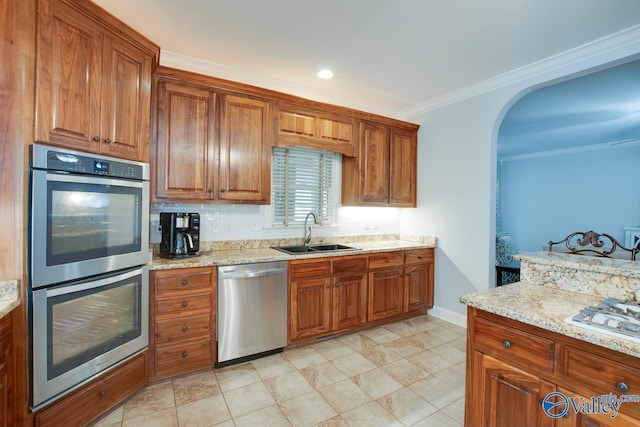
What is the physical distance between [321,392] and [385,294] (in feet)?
4.78

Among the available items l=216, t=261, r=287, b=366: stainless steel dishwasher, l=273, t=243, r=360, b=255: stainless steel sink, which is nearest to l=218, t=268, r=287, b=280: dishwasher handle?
l=216, t=261, r=287, b=366: stainless steel dishwasher

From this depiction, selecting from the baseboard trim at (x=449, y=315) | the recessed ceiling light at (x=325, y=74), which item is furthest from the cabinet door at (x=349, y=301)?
the recessed ceiling light at (x=325, y=74)

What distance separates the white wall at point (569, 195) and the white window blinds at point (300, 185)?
20.0ft

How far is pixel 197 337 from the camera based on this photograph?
7.92 feet

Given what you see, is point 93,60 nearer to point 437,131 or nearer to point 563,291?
point 563,291

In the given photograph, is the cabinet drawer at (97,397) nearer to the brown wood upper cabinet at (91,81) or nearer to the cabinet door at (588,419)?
the brown wood upper cabinet at (91,81)

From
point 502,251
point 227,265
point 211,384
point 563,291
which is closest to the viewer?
point 563,291

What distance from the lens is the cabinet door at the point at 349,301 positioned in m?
3.08

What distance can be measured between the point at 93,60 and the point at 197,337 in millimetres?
2029

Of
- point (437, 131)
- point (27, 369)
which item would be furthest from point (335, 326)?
point (437, 131)

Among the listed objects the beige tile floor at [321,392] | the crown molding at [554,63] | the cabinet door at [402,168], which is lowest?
the beige tile floor at [321,392]

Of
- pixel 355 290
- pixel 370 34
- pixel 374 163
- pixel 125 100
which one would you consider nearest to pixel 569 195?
pixel 374 163

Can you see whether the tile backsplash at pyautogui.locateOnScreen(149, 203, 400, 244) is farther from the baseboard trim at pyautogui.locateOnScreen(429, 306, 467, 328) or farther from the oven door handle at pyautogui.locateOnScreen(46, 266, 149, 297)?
the baseboard trim at pyautogui.locateOnScreen(429, 306, 467, 328)

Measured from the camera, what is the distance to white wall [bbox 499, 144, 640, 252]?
6047mm
